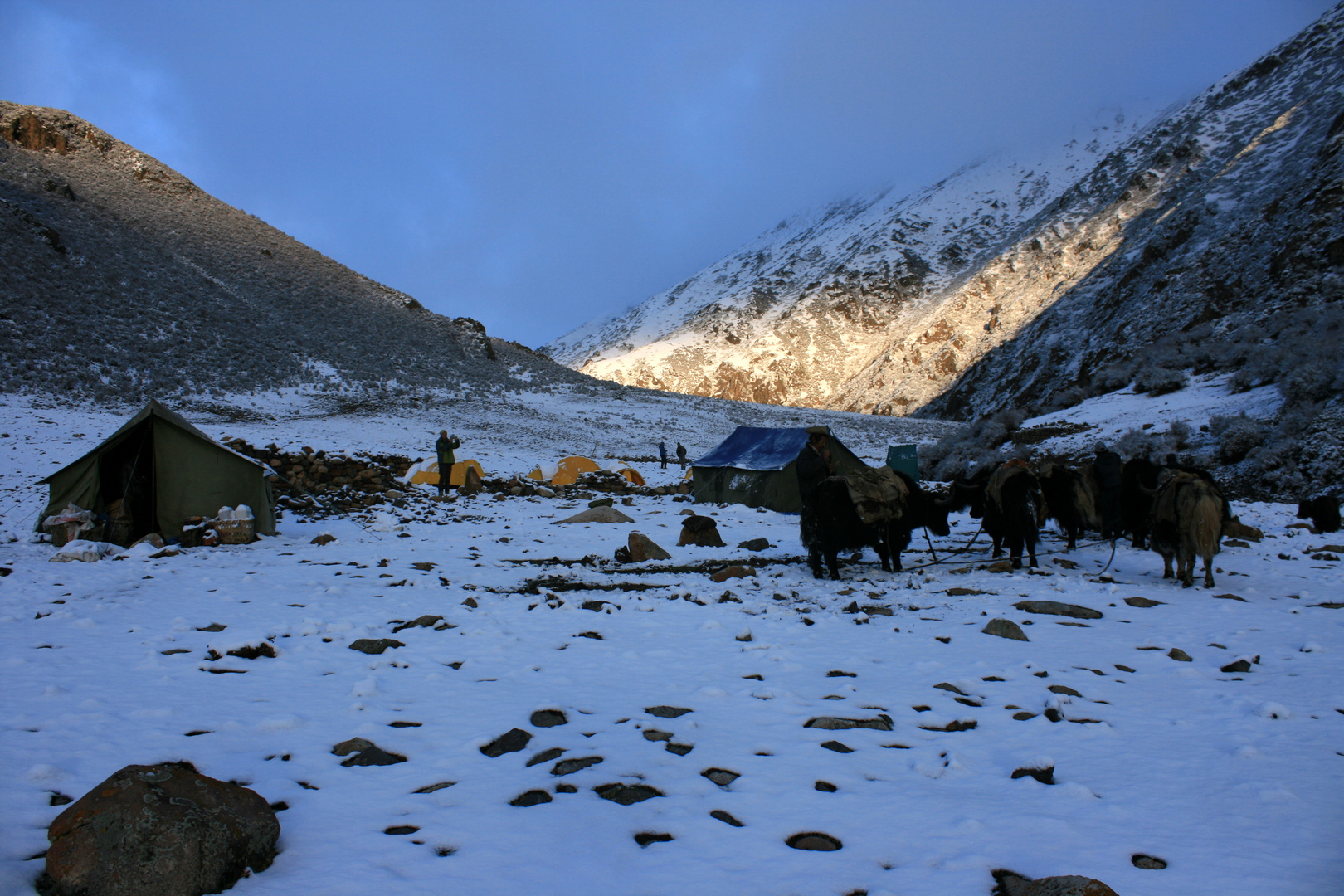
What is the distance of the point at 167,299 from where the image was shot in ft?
123

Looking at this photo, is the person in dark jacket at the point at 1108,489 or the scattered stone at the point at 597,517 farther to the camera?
the scattered stone at the point at 597,517

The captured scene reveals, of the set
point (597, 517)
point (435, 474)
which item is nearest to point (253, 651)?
point (597, 517)

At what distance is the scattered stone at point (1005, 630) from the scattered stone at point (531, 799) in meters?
4.39

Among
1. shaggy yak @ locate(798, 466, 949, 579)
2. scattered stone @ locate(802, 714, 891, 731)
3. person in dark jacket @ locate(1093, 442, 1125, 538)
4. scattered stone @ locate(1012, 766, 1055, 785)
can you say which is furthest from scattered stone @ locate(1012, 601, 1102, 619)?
scattered stone @ locate(1012, 766, 1055, 785)

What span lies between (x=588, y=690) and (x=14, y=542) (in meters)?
9.14

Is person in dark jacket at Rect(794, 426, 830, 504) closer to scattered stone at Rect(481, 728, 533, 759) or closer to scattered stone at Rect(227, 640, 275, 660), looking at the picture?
scattered stone at Rect(481, 728, 533, 759)

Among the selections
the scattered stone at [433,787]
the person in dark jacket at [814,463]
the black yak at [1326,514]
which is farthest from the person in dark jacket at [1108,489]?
the scattered stone at [433,787]

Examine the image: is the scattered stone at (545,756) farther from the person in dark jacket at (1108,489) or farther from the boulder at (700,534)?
the person in dark jacket at (1108,489)

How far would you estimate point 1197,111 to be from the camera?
6347 centimetres

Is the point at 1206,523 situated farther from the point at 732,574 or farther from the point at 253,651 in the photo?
the point at 253,651

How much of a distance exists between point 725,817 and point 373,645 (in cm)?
356

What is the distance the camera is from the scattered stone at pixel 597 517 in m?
13.7

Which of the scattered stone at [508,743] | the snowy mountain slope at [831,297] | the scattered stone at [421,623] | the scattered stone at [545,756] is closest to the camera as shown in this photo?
the scattered stone at [545,756]

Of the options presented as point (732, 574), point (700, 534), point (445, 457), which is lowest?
point (732, 574)
